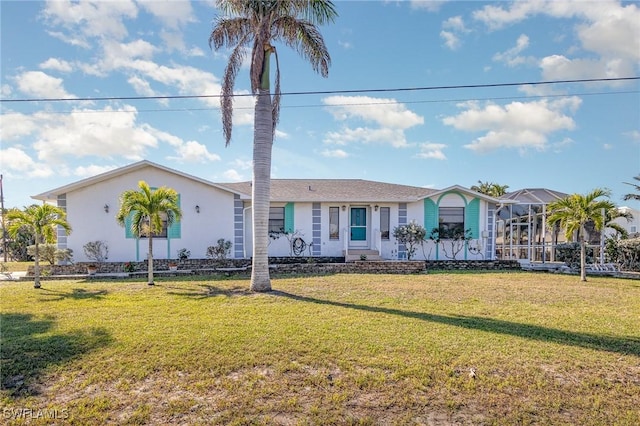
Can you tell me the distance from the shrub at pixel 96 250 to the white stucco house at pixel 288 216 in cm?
20

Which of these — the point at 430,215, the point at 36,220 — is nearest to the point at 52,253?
the point at 36,220

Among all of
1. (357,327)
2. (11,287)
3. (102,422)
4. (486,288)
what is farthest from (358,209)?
(102,422)

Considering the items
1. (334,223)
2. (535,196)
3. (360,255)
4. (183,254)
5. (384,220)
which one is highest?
(535,196)

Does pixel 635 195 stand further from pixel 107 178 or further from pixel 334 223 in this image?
pixel 107 178

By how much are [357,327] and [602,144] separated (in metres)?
18.1

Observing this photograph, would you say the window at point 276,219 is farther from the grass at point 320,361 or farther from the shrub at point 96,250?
the grass at point 320,361

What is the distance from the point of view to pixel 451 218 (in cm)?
1812

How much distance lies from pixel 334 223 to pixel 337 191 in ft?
5.96

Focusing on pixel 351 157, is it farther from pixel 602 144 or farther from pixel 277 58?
pixel 602 144

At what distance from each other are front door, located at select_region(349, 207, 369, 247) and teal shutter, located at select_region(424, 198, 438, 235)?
10.3 ft

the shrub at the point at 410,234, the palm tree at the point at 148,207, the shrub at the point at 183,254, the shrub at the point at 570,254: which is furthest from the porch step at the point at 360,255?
the shrub at the point at 570,254

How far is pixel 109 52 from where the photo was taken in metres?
12.5

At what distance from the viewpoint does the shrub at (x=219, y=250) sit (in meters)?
16.1

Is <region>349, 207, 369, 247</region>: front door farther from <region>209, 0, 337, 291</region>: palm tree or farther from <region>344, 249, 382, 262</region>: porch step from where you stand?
<region>209, 0, 337, 291</region>: palm tree
